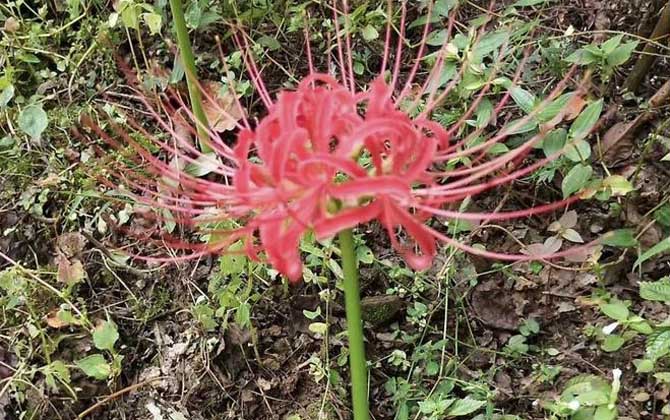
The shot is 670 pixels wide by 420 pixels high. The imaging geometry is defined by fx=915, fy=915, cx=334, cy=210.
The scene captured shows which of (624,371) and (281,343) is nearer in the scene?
(624,371)

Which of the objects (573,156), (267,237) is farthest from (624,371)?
(267,237)

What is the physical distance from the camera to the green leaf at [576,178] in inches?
68.3

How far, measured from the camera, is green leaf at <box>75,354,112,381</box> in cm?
187

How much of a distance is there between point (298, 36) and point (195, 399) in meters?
1.03

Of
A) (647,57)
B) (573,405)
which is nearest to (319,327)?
(573,405)

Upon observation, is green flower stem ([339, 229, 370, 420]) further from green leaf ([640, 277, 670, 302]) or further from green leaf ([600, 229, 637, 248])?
green leaf ([600, 229, 637, 248])

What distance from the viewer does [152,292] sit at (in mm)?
2158

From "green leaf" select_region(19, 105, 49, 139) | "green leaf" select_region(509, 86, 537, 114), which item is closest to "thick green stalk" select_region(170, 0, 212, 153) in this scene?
"green leaf" select_region(19, 105, 49, 139)

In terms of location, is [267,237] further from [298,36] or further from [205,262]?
[298,36]

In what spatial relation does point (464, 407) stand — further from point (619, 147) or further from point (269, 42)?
point (269, 42)

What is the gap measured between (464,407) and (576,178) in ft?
1.58

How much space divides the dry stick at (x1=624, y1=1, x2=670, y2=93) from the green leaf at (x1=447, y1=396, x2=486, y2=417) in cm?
86

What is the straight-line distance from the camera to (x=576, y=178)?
1.74 m

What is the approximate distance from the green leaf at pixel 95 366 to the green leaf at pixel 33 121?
0.53m
